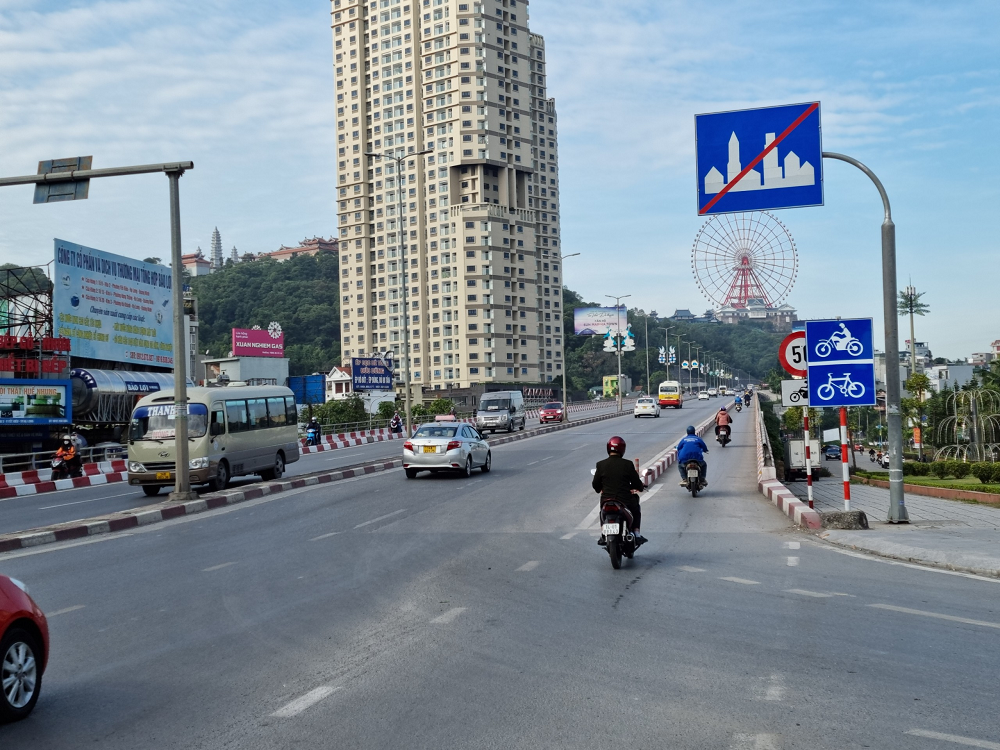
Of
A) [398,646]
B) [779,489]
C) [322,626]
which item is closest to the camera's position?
[398,646]

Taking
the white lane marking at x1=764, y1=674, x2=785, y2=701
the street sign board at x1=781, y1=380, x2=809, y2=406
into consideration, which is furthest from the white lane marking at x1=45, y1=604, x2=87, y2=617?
the street sign board at x1=781, y1=380, x2=809, y2=406

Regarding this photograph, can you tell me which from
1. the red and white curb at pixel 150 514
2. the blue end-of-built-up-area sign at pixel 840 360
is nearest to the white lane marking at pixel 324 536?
the red and white curb at pixel 150 514

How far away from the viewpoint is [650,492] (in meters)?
21.8

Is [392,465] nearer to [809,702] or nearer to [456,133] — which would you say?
[809,702]

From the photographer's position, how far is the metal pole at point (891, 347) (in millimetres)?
14423

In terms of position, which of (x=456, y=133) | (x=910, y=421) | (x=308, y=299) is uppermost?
(x=456, y=133)

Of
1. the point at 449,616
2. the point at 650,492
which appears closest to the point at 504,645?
the point at 449,616

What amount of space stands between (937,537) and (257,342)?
84324 mm

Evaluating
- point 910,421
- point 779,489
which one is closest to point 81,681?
point 779,489

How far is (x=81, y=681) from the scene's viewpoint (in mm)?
6488

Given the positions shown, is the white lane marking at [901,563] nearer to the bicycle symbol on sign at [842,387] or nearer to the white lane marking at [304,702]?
the bicycle symbol on sign at [842,387]

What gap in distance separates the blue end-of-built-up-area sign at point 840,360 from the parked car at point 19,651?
11586 mm

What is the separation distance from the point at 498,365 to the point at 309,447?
8750cm

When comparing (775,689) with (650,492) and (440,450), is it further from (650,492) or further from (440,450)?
(440,450)
